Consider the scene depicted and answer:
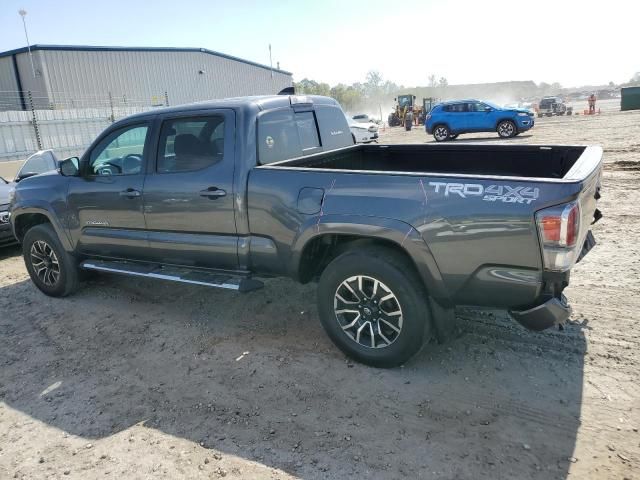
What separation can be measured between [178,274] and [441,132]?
68.8 ft

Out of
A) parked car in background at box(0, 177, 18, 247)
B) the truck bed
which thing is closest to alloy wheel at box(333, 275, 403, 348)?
the truck bed

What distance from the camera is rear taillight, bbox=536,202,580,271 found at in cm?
277

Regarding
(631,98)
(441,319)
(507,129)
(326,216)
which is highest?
(631,98)

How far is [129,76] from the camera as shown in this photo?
3275 cm

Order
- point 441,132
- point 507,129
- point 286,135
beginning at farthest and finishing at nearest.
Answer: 1. point 441,132
2. point 507,129
3. point 286,135

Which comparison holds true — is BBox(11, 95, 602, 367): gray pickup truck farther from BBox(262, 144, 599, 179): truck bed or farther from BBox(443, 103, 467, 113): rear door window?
BBox(443, 103, 467, 113): rear door window

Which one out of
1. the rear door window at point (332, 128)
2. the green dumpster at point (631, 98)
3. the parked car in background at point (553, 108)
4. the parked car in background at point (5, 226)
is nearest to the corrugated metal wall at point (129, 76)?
the parked car in background at point (5, 226)

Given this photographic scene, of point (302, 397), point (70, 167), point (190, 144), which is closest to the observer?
point (302, 397)

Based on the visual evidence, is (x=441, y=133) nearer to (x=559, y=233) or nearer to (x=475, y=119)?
(x=475, y=119)

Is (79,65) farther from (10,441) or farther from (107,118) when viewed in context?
(10,441)

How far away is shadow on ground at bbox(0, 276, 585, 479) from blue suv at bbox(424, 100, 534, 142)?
19.9 meters

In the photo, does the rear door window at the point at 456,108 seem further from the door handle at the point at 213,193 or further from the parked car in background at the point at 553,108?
the door handle at the point at 213,193

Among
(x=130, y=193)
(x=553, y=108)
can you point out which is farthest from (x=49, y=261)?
(x=553, y=108)

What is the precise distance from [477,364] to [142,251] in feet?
10.3
